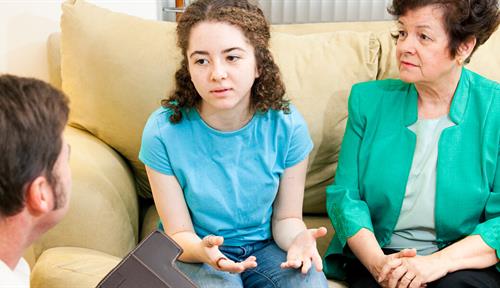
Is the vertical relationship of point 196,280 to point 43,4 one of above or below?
below

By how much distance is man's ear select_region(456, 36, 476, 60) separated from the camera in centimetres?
159

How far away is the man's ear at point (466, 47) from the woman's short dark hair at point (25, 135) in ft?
3.24

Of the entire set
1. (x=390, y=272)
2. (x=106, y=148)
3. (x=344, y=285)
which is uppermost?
(x=106, y=148)

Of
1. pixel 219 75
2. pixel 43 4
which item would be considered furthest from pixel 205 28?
pixel 43 4

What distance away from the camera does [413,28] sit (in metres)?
1.59

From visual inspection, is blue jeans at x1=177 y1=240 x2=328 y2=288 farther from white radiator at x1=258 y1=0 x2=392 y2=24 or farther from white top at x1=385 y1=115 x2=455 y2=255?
white radiator at x1=258 y1=0 x2=392 y2=24

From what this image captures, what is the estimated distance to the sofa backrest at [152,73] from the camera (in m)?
1.86

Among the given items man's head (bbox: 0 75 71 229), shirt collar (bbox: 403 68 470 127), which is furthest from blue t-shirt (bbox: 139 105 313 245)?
man's head (bbox: 0 75 71 229)

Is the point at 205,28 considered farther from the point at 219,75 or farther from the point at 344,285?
the point at 344,285

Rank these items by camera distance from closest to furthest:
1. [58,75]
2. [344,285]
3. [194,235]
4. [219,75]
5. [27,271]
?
[27,271]
[219,75]
[194,235]
[344,285]
[58,75]

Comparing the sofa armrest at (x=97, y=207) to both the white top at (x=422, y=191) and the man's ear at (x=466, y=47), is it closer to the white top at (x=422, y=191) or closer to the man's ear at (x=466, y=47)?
the white top at (x=422, y=191)

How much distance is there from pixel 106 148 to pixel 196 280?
1.92 ft

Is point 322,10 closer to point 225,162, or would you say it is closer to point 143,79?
point 143,79

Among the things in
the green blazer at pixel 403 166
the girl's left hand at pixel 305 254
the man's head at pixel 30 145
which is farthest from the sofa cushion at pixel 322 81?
the man's head at pixel 30 145
